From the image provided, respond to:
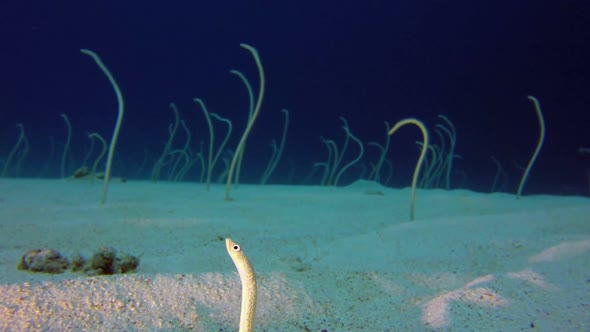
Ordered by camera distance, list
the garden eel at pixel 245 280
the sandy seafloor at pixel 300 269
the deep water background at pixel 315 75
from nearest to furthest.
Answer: the garden eel at pixel 245 280 → the sandy seafloor at pixel 300 269 → the deep water background at pixel 315 75

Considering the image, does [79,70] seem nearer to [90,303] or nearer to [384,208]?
[384,208]

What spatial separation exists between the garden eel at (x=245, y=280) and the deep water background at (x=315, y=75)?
16721mm

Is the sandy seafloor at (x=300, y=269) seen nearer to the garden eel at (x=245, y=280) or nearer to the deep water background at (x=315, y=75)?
the garden eel at (x=245, y=280)

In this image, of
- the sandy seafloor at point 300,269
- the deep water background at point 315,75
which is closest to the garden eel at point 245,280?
the sandy seafloor at point 300,269

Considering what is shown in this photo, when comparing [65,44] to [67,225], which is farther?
[65,44]

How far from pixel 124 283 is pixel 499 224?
10.3 feet

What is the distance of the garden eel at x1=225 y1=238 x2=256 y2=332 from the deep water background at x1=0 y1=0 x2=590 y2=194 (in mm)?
16721

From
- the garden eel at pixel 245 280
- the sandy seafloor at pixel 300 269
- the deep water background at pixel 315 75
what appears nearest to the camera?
the garden eel at pixel 245 280

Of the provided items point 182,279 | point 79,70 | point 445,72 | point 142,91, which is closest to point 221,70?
point 142,91

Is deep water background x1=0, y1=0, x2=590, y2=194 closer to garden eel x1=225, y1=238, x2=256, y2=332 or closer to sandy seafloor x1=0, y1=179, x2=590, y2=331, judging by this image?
sandy seafloor x1=0, y1=179, x2=590, y2=331

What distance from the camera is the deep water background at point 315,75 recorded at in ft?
53.2

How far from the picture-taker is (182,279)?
69.7 inches

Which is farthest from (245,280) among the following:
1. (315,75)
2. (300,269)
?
(315,75)

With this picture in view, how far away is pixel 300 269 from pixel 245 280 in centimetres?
135
